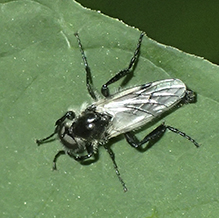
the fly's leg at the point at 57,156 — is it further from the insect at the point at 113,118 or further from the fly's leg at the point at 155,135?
the fly's leg at the point at 155,135

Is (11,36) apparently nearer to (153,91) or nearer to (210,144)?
(153,91)

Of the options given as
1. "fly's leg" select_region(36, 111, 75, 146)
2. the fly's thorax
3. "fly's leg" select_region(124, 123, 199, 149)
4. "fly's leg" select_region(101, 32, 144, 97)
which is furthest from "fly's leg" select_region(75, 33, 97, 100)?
"fly's leg" select_region(124, 123, 199, 149)

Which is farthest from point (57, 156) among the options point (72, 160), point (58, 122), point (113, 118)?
point (113, 118)

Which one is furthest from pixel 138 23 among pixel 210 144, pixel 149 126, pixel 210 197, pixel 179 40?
pixel 210 197

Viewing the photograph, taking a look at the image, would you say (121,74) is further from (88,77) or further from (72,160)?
(72,160)

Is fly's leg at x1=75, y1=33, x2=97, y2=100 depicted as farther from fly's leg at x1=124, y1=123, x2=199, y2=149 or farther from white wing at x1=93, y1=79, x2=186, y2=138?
fly's leg at x1=124, y1=123, x2=199, y2=149

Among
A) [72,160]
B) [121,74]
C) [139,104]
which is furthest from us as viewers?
[72,160]

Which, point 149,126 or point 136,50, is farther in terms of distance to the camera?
point 149,126

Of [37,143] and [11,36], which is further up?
[11,36]
